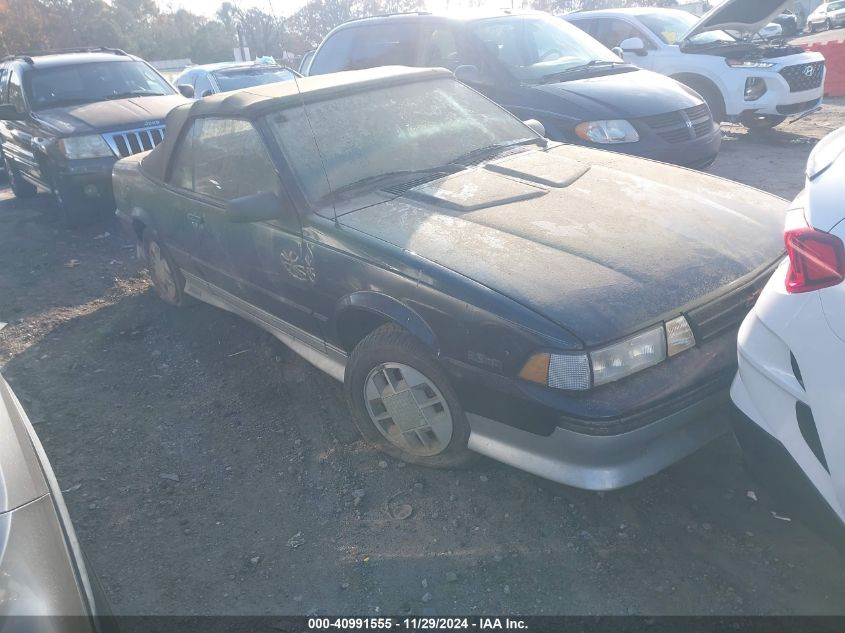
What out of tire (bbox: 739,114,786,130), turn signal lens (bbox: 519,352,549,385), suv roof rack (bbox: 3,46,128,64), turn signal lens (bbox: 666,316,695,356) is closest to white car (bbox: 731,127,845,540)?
turn signal lens (bbox: 666,316,695,356)

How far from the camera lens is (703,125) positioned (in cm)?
605

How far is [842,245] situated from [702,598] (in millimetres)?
1300

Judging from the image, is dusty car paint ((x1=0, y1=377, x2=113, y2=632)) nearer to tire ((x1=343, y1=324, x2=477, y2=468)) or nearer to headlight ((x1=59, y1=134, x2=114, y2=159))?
tire ((x1=343, y1=324, x2=477, y2=468))

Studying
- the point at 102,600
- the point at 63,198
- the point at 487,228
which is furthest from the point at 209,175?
the point at 63,198

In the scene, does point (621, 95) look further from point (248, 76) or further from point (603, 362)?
point (248, 76)

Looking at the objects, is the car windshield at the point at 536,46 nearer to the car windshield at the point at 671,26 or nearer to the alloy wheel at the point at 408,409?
the car windshield at the point at 671,26

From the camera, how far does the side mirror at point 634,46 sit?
8.55 meters

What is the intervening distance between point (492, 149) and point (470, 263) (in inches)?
57.1

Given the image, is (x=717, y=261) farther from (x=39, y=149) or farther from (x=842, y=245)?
(x=39, y=149)

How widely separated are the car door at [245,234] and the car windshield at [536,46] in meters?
3.28

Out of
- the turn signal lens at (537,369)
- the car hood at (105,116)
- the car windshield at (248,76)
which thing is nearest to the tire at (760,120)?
the car hood at (105,116)

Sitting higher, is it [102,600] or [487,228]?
[487,228]

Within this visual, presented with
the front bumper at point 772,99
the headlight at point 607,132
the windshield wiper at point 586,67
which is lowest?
the front bumper at point 772,99

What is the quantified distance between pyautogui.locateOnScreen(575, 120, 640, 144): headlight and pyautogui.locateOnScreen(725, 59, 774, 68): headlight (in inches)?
157
